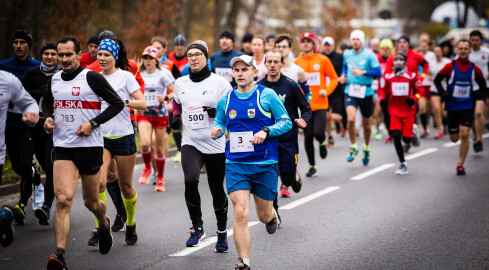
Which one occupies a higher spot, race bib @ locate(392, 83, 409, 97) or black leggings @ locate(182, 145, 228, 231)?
race bib @ locate(392, 83, 409, 97)

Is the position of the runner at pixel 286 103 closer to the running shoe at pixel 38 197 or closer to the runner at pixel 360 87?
the running shoe at pixel 38 197

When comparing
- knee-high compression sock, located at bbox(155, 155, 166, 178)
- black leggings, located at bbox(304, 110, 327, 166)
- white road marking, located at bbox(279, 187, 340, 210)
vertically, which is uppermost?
black leggings, located at bbox(304, 110, 327, 166)

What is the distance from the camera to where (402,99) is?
13.0 metres

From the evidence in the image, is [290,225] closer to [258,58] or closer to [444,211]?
[444,211]

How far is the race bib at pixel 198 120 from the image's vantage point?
7793 millimetres

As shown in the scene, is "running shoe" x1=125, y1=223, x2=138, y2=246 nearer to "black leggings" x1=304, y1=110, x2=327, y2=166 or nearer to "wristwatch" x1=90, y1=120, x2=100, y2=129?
"wristwatch" x1=90, y1=120, x2=100, y2=129

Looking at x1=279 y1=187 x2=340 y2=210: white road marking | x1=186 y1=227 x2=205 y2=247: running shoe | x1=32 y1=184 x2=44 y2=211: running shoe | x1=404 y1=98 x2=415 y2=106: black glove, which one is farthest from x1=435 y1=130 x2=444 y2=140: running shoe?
x1=186 y1=227 x2=205 y2=247: running shoe

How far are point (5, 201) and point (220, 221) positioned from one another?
437 centimetres

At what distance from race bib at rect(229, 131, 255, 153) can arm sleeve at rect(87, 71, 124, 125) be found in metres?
1.13

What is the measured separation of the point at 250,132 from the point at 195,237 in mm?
1559

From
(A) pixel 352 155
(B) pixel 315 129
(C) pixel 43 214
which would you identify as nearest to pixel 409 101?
(B) pixel 315 129

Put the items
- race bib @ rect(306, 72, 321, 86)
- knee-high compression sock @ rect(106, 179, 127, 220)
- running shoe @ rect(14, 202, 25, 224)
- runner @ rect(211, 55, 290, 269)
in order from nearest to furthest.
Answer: runner @ rect(211, 55, 290, 269) → knee-high compression sock @ rect(106, 179, 127, 220) → running shoe @ rect(14, 202, 25, 224) → race bib @ rect(306, 72, 321, 86)

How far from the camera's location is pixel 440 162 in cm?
1440

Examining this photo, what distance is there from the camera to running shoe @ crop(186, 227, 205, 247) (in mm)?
7684
